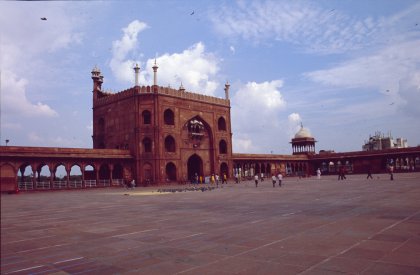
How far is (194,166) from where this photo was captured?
43.6 m

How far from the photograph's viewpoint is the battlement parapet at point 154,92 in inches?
1468

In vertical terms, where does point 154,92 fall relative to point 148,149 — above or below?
above

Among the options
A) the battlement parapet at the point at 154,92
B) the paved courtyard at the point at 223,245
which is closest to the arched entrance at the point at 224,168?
the battlement parapet at the point at 154,92

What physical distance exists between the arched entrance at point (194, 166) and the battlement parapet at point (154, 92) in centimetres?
687

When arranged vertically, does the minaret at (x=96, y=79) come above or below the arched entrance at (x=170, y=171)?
above

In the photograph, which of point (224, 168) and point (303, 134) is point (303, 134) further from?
point (224, 168)

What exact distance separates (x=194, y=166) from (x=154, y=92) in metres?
11.1

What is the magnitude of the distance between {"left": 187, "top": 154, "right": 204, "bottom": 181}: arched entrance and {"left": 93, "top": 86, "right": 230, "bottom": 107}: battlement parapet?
6.87 metres

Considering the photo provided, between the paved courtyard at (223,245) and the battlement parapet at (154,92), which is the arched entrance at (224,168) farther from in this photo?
the paved courtyard at (223,245)

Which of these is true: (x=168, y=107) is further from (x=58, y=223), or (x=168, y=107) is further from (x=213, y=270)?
(x=213, y=270)

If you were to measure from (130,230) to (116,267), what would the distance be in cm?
290

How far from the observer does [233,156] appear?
46.0 metres

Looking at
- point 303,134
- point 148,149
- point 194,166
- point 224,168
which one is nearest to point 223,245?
point 148,149

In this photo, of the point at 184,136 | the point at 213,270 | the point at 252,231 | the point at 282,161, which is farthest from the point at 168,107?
the point at 213,270
